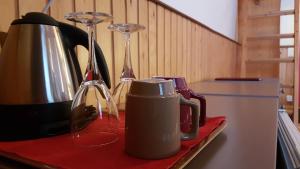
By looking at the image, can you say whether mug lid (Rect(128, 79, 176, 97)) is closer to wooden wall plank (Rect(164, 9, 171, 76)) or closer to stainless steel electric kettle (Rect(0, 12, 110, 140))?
stainless steel electric kettle (Rect(0, 12, 110, 140))

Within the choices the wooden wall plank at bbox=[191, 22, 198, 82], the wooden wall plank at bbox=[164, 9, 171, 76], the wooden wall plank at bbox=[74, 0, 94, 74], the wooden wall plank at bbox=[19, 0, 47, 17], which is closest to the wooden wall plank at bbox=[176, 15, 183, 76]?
the wooden wall plank at bbox=[164, 9, 171, 76]

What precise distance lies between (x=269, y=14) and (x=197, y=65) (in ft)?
6.09

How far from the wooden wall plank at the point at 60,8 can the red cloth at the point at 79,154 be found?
0.38 meters

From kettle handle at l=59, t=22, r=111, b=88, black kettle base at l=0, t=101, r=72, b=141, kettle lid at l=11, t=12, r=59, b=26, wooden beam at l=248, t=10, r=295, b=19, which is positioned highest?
wooden beam at l=248, t=10, r=295, b=19

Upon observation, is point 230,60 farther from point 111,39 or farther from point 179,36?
point 111,39

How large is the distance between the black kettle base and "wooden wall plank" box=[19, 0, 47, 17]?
0.94ft

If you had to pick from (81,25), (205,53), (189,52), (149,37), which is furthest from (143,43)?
(205,53)

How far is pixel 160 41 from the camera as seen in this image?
130cm

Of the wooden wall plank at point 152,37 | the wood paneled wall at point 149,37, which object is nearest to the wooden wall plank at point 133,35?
the wood paneled wall at point 149,37

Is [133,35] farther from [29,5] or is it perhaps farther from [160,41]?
[29,5]

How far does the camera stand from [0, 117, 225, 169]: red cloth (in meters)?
0.33

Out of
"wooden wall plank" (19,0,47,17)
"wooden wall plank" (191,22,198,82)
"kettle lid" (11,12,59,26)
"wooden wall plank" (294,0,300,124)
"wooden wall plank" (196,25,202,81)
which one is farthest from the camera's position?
"wooden wall plank" (294,0,300,124)

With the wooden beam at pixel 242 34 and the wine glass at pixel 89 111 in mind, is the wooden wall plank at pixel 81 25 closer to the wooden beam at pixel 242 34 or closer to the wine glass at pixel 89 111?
the wine glass at pixel 89 111

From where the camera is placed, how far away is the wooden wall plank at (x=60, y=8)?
0.69 metres
